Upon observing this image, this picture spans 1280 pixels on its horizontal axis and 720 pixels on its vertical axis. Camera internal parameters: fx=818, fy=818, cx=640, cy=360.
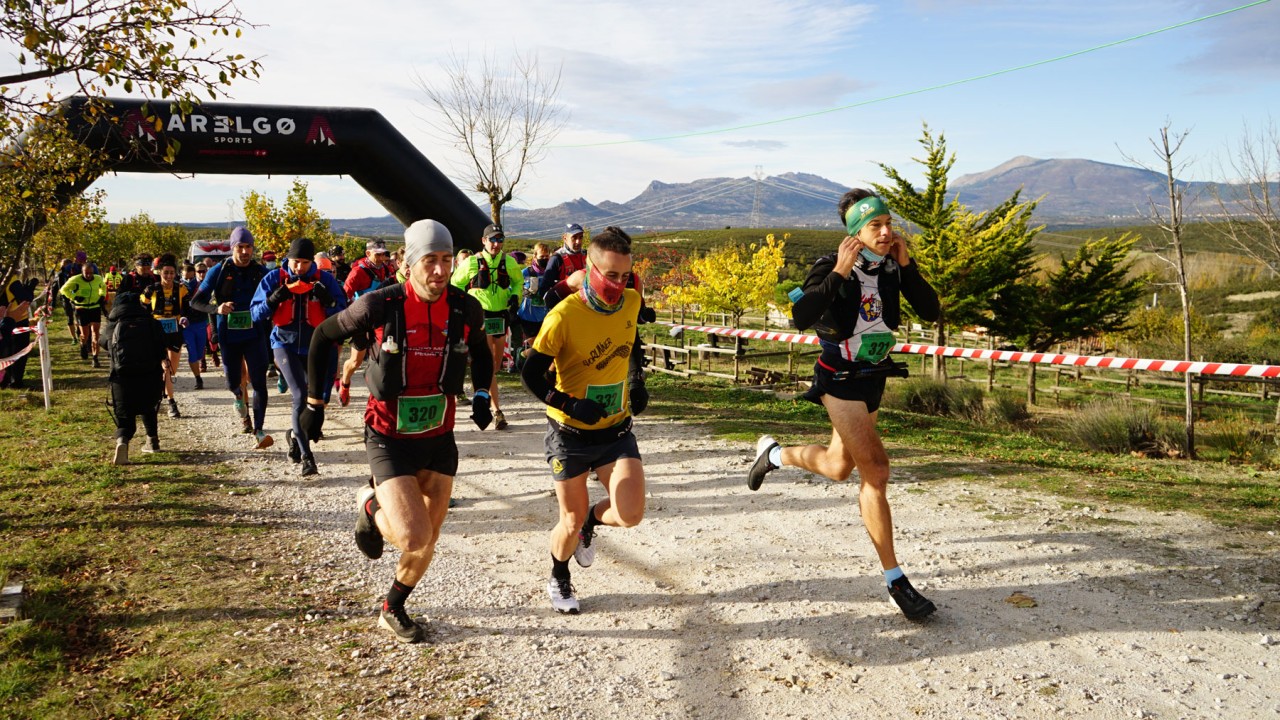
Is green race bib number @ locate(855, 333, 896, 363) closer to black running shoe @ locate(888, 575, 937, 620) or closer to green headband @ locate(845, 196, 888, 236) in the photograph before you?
green headband @ locate(845, 196, 888, 236)

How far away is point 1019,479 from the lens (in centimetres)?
743

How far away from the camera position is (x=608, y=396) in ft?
15.5

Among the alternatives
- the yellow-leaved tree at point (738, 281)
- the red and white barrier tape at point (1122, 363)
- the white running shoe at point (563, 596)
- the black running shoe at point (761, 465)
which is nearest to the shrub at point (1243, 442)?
the red and white barrier tape at point (1122, 363)

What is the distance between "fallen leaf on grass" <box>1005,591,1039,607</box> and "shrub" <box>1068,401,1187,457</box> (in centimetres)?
670

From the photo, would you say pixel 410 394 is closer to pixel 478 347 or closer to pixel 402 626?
pixel 478 347

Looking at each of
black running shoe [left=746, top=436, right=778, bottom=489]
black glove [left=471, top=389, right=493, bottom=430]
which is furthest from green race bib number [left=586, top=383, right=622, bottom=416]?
black running shoe [left=746, top=436, right=778, bottom=489]

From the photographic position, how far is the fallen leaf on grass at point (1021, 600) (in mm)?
4695

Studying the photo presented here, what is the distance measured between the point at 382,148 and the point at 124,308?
801 cm

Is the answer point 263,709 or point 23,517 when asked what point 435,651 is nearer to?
point 263,709

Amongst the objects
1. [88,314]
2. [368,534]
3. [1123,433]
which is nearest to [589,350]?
[368,534]

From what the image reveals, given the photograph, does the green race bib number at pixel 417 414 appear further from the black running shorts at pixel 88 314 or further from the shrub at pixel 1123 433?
the black running shorts at pixel 88 314

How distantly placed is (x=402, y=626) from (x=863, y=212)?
347 cm

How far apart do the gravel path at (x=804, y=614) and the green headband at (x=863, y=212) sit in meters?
2.21

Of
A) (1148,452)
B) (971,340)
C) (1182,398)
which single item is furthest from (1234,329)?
(1148,452)
